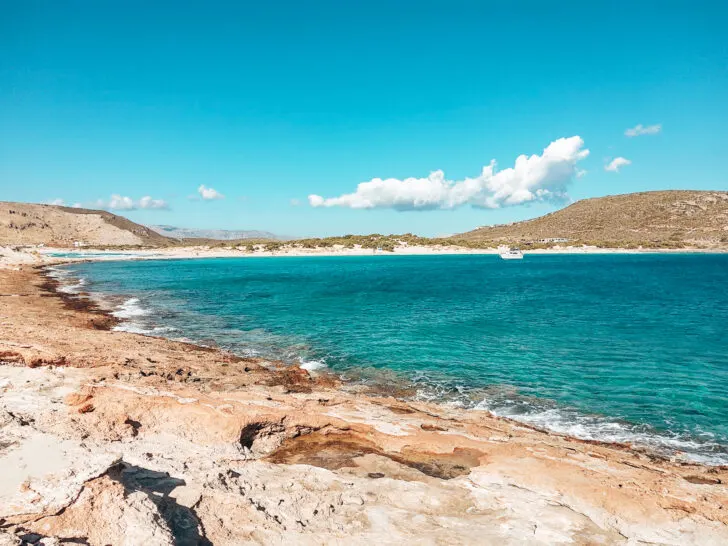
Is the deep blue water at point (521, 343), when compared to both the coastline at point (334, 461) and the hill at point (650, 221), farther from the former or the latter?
the hill at point (650, 221)

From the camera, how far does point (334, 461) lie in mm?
9633

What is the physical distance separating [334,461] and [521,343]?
17646mm

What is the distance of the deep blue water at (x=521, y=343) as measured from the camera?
14562mm

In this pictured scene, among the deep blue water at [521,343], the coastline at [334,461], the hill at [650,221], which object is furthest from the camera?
the hill at [650,221]

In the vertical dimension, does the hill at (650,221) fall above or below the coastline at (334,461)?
above

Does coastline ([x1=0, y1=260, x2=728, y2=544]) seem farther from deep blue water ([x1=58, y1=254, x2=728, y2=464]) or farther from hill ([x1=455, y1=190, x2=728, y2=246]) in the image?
hill ([x1=455, y1=190, x2=728, y2=246])

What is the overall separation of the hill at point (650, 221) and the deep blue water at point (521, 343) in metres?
118

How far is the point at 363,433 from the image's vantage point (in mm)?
10930

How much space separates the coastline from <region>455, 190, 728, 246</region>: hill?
517 feet

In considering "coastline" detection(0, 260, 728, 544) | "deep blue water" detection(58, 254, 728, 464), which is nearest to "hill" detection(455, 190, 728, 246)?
"deep blue water" detection(58, 254, 728, 464)

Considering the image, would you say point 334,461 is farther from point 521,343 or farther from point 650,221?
point 650,221

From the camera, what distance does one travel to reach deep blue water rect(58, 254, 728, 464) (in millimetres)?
14562

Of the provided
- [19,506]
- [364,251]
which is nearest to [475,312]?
[19,506]

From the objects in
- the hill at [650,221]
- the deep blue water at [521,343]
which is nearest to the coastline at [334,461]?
the deep blue water at [521,343]
